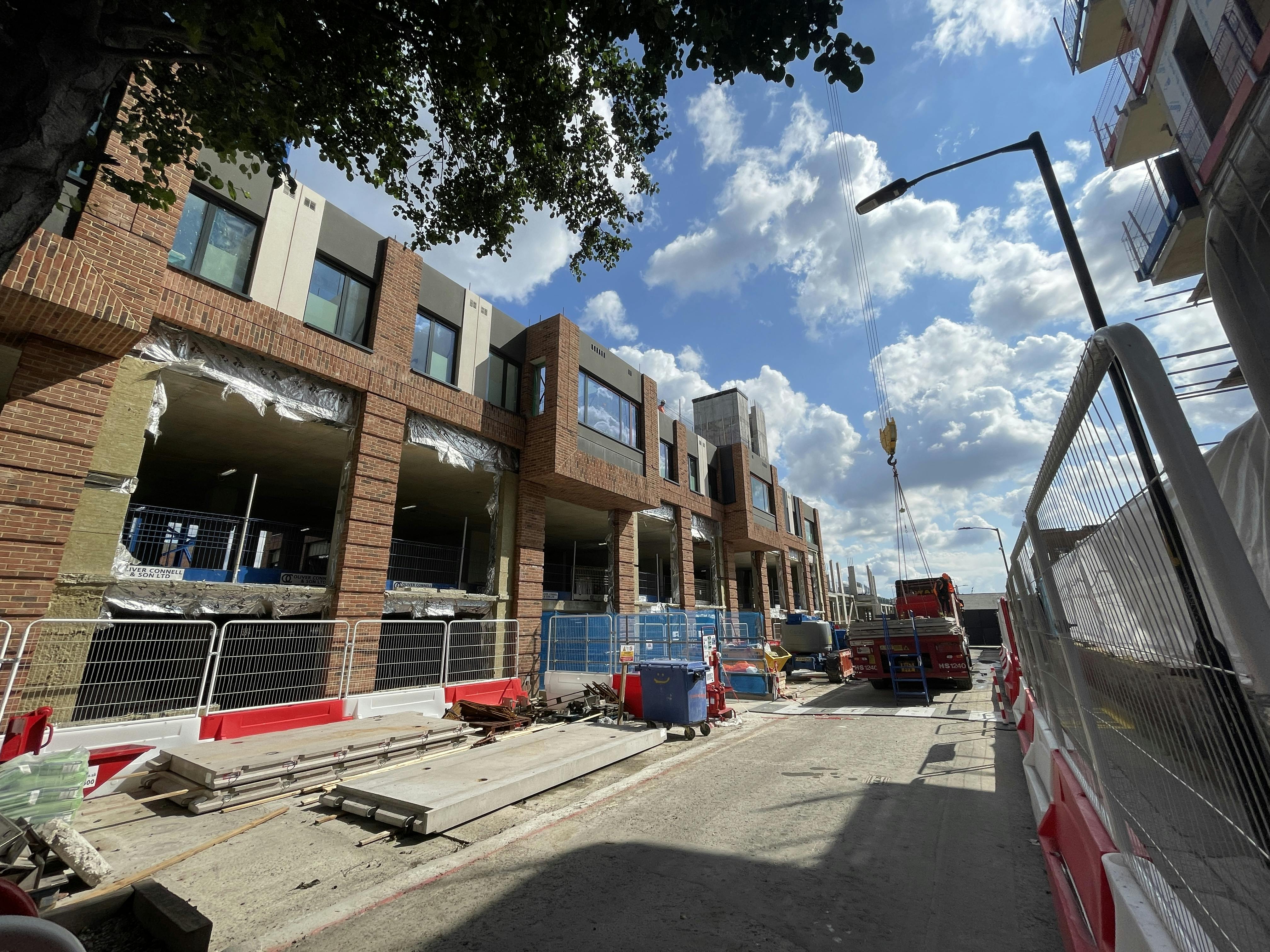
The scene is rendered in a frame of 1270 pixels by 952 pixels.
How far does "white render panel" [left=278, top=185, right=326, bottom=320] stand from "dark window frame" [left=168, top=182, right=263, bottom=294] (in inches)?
20.7

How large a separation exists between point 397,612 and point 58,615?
606 cm

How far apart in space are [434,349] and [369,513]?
462cm

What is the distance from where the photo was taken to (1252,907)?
55.4 inches

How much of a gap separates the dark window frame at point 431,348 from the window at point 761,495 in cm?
1724

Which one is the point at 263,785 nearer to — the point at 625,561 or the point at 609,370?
the point at 625,561

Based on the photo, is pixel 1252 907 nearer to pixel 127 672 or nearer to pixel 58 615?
pixel 127 672

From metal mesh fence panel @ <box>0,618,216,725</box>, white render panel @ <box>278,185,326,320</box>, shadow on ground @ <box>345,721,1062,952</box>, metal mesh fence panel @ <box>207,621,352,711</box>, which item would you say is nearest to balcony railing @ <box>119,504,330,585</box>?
metal mesh fence panel @ <box>0,618,216,725</box>

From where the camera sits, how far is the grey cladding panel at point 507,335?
603 inches

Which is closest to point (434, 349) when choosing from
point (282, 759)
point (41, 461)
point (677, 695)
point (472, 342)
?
point (472, 342)

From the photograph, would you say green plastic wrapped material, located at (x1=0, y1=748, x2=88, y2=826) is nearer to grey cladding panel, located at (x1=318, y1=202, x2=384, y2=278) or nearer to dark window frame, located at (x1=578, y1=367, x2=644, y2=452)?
grey cladding panel, located at (x1=318, y1=202, x2=384, y2=278)

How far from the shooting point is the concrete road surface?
11.6ft

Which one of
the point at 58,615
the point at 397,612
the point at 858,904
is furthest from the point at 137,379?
the point at 858,904

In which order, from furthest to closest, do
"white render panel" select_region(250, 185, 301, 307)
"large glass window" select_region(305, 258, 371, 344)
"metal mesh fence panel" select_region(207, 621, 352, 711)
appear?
1. "large glass window" select_region(305, 258, 371, 344)
2. "white render panel" select_region(250, 185, 301, 307)
3. "metal mesh fence panel" select_region(207, 621, 352, 711)

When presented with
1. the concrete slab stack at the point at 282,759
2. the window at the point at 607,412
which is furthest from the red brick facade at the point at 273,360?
the concrete slab stack at the point at 282,759
